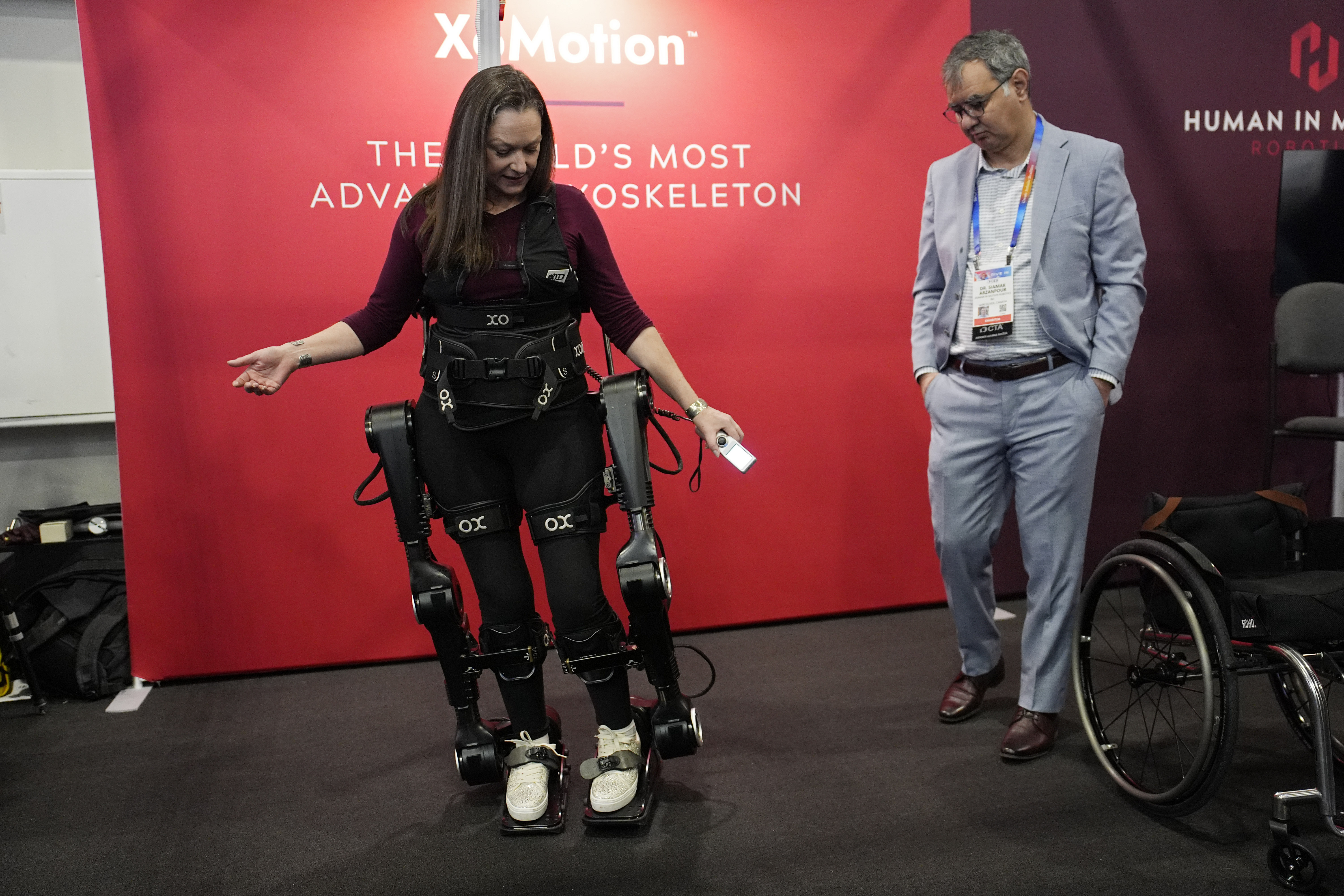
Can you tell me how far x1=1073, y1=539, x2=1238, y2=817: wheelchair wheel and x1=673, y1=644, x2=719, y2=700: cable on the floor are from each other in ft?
2.88

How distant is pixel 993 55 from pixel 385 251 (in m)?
Answer: 1.92

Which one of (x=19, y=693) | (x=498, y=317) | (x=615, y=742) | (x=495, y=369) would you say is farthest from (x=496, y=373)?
(x=19, y=693)

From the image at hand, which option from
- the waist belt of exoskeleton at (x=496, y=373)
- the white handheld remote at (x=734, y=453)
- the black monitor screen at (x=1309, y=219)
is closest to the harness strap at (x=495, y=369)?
the waist belt of exoskeleton at (x=496, y=373)

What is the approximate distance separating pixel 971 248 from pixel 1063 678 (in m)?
1.10

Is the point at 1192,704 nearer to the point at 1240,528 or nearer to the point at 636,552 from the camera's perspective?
the point at 1240,528

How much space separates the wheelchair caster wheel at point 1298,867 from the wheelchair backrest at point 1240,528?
56 centimetres

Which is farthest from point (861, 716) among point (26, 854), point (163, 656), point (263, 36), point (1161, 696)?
point (263, 36)

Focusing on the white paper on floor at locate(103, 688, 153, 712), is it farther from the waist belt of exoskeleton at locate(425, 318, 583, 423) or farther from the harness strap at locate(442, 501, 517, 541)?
the waist belt of exoskeleton at locate(425, 318, 583, 423)

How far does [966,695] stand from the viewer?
2.71 m

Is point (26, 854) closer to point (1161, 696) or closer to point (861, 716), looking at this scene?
point (861, 716)

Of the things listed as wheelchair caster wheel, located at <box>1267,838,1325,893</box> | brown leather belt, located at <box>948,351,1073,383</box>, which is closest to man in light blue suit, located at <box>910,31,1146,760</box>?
brown leather belt, located at <box>948,351,1073,383</box>

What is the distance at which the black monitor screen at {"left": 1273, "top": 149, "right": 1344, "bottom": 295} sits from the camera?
3.51m

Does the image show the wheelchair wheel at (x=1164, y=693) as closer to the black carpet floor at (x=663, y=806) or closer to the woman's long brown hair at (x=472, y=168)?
the black carpet floor at (x=663, y=806)

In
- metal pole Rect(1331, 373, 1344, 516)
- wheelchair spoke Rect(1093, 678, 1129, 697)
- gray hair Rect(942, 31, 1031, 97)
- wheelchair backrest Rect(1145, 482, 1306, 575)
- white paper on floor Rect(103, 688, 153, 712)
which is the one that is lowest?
white paper on floor Rect(103, 688, 153, 712)
